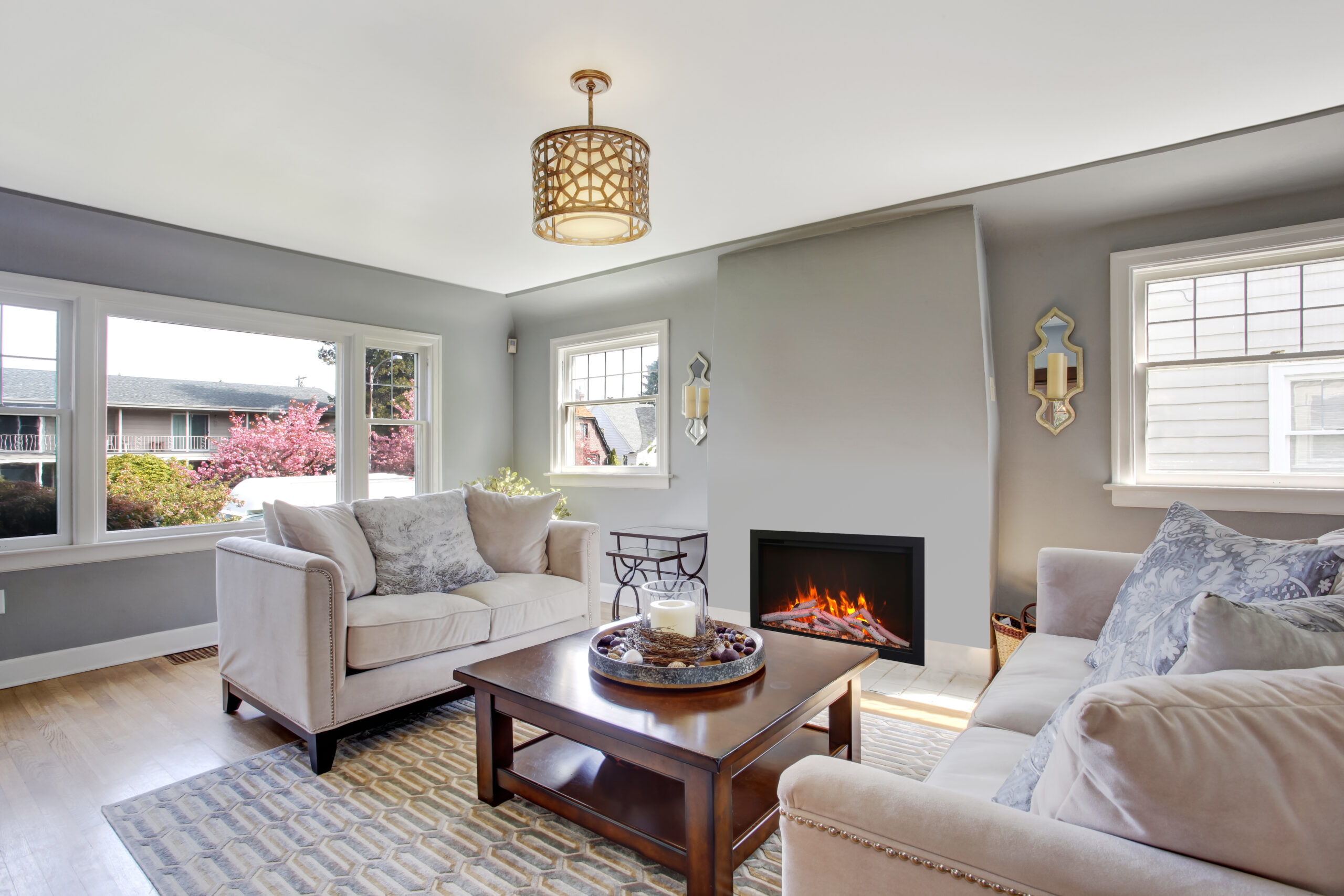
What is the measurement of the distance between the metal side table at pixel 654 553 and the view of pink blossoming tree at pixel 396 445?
1703mm

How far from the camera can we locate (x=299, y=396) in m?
4.46

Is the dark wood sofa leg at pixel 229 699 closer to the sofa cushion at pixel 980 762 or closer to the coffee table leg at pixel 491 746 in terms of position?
the coffee table leg at pixel 491 746

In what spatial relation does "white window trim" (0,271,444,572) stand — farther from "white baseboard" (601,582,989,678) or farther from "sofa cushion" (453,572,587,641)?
"white baseboard" (601,582,989,678)

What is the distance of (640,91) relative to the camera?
7.51ft

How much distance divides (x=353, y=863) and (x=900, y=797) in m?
1.66

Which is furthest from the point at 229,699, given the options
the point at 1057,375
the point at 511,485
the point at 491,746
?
the point at 1057,375

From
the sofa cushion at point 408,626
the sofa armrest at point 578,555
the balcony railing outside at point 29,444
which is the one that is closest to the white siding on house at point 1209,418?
the sofa armrest at point 578,555

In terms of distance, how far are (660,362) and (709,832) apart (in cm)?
370

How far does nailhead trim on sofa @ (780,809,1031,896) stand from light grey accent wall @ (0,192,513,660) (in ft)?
13.5

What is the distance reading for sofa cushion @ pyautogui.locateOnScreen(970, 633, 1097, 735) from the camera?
5.43 feet

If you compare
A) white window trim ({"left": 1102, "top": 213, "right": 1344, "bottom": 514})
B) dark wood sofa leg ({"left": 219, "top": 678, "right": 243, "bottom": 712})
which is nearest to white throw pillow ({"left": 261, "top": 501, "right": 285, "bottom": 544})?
dark wood sofa leg ({"left": 219, "top": 678, "right": 243, "bottom": 712})

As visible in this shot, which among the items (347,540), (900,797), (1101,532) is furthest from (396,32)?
(1101,532)

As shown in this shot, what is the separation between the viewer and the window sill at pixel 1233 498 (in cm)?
283

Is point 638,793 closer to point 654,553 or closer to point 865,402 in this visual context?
point 865,402
